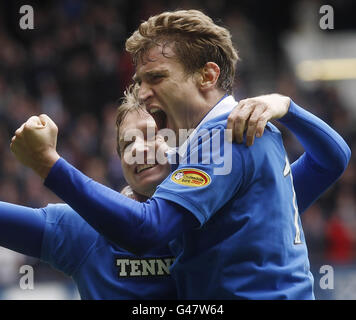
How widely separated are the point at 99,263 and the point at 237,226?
2.08 feet

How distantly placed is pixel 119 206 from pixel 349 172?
694 centimetres

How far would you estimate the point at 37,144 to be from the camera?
6.10 feet

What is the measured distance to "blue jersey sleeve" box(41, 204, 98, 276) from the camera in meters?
2.39

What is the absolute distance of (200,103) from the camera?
224cm

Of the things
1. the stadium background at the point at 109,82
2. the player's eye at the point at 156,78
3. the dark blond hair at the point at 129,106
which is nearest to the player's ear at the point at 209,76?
the player's eye at the point at 156,78

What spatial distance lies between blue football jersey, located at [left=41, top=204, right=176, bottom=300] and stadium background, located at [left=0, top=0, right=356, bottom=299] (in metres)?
3.76

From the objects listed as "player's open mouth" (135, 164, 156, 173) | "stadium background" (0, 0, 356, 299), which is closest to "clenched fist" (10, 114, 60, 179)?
"player's open mouth" (135, 164, 156, 173)

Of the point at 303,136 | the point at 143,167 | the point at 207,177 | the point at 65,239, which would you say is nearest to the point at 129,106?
the point at 143,167

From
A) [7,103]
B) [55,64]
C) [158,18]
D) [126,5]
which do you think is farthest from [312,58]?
[158,18]

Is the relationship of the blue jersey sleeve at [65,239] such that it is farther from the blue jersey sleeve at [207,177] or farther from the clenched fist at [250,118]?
the clenched fist at [250,118]

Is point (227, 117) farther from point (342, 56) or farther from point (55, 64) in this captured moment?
point (342, 56)

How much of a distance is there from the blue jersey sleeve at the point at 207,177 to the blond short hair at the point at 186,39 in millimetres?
330

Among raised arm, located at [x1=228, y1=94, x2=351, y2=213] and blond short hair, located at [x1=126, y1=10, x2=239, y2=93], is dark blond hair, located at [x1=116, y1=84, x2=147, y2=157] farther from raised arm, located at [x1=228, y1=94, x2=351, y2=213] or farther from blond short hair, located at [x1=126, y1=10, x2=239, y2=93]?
raised arm, located at [x1=228, y1=94, x2=351, y2=213]

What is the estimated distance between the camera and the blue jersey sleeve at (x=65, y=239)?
239 cm
